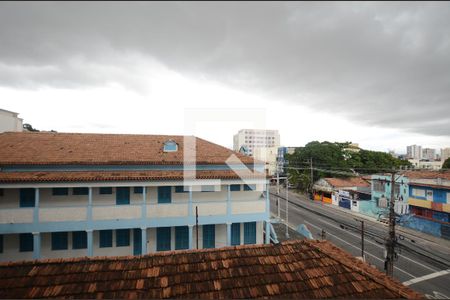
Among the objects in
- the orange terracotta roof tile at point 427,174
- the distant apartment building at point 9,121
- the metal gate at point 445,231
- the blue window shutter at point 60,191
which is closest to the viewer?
the blue window shutter at point 60,191

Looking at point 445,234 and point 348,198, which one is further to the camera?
point 348,198

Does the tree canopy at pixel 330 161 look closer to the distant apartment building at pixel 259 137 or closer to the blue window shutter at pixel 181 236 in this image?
the blue window shutter at pixel 181 236

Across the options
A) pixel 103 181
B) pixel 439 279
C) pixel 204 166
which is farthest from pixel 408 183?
pixel 103 181

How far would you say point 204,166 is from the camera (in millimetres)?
16688

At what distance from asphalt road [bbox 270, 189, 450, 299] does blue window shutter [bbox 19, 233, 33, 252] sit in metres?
18.1

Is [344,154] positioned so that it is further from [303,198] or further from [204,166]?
[204,166]

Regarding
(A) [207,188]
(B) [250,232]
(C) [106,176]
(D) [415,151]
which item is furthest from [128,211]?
(D) [415,151]

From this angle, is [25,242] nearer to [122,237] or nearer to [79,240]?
[79,240]

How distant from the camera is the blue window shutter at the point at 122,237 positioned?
15398 mm

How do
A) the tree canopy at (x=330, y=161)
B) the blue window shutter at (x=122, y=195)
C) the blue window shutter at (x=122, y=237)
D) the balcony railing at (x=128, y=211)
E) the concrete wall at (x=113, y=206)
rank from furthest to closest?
1. the tree canopy at (x=330, y=161)
2. the blue window shutter at (x=122, y=195)
3. the blue window shutter at (x=122, y=237)
4. the concrete wall at (x=113, y=206)
5. the balcony railing at (x=128, y=211)

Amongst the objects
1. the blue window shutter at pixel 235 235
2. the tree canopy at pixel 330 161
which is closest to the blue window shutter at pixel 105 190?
the blue window shutter at pixel 235 235

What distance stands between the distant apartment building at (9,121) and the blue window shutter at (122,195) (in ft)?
45.8

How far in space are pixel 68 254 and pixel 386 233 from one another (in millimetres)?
27129

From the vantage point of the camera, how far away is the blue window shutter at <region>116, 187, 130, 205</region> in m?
15.6
